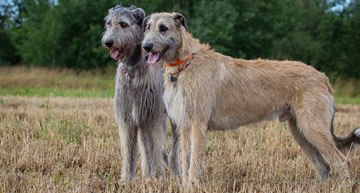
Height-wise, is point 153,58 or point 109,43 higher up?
point 109,43

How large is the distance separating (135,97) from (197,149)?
1113mm

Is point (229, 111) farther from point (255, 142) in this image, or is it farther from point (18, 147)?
point (18, 147)

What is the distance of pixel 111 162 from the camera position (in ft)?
17.4

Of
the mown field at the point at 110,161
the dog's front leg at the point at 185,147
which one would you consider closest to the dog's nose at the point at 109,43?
the dog's front leg at the point at 185,147

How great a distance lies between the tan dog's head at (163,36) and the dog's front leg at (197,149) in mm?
928

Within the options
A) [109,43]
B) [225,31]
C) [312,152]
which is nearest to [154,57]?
[109,43]

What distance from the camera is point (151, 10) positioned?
2306cm

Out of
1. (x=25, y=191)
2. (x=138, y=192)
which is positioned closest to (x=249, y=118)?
(x=138, y=192)

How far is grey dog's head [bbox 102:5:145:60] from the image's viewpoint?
453 cm

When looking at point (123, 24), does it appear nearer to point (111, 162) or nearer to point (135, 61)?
point (135, 61)

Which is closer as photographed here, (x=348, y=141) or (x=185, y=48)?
(x=185, y=48)

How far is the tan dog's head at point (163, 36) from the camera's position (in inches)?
165

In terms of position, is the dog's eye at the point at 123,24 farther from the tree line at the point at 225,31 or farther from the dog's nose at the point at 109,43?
the tree line at the point at 225,31

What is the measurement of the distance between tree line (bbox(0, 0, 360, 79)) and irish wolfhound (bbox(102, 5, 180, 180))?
15921 mm
